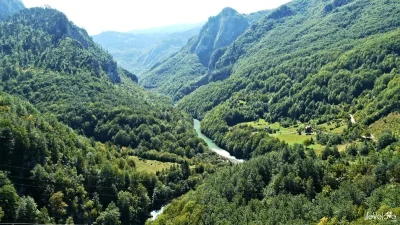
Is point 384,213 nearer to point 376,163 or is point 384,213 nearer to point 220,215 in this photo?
point 376,163

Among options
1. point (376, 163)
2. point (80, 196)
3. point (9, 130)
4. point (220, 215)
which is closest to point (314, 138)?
point (376, 163)

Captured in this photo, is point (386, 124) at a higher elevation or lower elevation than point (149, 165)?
higher

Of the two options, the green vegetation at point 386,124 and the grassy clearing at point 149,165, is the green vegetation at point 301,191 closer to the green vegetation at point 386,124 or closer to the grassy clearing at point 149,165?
the green vegetation at point 386,124

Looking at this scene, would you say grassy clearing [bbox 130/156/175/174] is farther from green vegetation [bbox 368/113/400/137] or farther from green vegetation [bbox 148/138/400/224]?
green vegetation [bbox 368/113/400/137]

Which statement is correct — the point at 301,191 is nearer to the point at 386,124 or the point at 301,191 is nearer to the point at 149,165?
the point at 386,124

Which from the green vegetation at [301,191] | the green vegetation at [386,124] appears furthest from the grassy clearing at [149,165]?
the green vegetation at [386,124]

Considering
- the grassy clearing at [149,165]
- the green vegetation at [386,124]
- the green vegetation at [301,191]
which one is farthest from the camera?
the grassy clearing at [149,165]

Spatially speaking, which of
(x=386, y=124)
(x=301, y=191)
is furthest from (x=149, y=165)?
(x=386, y=124)

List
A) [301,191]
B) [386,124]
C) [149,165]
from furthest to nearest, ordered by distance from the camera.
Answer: [149,165]
[386,124]
[301,191]

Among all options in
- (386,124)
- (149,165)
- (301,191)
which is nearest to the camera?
(301,191)

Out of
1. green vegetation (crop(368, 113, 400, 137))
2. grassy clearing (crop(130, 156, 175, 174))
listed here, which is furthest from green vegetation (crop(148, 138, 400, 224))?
grassy clearing (crop(130, 156, 175, 174))
